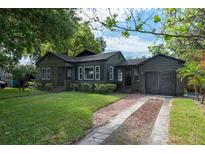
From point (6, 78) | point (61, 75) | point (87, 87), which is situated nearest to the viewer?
point (87, 87)

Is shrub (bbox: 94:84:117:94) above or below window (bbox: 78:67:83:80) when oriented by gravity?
below

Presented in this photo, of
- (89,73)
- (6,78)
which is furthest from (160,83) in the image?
(6,78)

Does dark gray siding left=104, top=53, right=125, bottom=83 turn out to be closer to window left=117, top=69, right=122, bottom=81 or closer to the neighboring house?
window left=117, top=69, right=122, bottom=81

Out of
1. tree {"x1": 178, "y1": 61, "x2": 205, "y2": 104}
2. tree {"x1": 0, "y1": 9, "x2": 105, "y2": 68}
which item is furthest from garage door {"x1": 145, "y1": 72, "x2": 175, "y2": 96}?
tree {"x1": 0, "y1": 9, "x2": 105, "y2": 68}

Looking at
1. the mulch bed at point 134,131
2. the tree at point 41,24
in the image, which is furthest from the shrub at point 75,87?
the mulch bed at point 134,131

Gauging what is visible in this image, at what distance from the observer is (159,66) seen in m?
13.6

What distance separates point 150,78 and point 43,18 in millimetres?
9417

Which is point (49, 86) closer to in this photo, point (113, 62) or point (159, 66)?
point (113, 62)

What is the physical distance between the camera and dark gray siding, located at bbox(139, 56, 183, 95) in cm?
1291

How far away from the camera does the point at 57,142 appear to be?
13.1ft

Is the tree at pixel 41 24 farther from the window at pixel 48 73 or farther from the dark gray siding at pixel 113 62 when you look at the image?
the window at pixel 48 73

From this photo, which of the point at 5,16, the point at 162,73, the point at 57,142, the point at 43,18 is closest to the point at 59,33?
the point at 43,18

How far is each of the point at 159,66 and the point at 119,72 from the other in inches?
154

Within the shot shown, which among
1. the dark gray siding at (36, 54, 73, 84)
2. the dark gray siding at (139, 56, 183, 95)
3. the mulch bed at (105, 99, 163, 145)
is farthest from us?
the dark gray siding at (36, 54, 73, 84)
